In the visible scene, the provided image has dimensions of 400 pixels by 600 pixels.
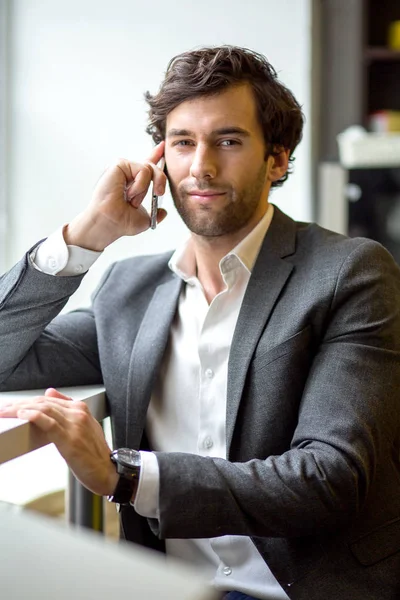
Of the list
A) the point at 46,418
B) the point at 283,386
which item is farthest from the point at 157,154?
the point at 46,418

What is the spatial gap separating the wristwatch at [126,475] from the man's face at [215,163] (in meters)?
0.50

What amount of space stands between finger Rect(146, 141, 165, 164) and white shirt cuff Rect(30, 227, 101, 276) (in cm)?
23

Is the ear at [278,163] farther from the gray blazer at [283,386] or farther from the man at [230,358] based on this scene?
the gray blazer at [283,386]

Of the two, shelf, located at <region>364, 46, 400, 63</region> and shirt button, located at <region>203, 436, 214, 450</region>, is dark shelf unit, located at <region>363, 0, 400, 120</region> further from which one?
shirt button, located at <region>203, 436, 214, 450</region>

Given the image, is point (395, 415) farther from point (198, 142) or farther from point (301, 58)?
point (301, 58)

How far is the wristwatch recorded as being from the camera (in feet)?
3.57

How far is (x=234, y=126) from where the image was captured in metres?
1.47

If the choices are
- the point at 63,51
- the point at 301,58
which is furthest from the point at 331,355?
the point at 63,51

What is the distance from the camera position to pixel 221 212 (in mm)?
1457

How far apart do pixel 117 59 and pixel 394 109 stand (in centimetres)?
139

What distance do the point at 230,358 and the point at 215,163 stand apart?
360 millimetres

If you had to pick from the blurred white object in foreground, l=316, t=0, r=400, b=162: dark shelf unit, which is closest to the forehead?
the blurred white object in foreground

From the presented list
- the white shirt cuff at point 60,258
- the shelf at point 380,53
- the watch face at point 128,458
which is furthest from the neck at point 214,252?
the shelf at point 380,53

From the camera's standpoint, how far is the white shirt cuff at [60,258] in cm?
140
